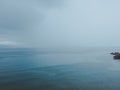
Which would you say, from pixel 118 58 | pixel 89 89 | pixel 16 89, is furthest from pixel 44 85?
pixel 118 58

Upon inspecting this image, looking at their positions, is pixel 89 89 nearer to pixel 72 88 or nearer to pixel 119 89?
pixel 72 88

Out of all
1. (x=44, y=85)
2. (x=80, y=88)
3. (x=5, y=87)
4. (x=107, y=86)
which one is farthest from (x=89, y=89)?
(x=5, y=87)

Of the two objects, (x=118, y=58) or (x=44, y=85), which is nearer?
(x=44, y=85)

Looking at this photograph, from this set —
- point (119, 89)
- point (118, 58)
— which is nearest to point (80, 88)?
point (119, 89)

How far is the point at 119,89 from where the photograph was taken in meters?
32.2

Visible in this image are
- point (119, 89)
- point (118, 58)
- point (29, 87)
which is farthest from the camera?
point (118, 58)

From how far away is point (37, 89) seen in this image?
32.6 m

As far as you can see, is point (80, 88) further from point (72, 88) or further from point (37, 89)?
point (37, 89)

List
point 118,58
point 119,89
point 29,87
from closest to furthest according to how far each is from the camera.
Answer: point 119,89
point 29,87
point 118,58

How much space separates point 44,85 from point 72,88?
20.4 ft

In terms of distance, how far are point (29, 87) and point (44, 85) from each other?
3.24m

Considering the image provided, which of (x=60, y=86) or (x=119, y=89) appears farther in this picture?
(x=60, y=86)

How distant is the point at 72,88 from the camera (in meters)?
33.4

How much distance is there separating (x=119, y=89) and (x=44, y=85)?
1499 cm
